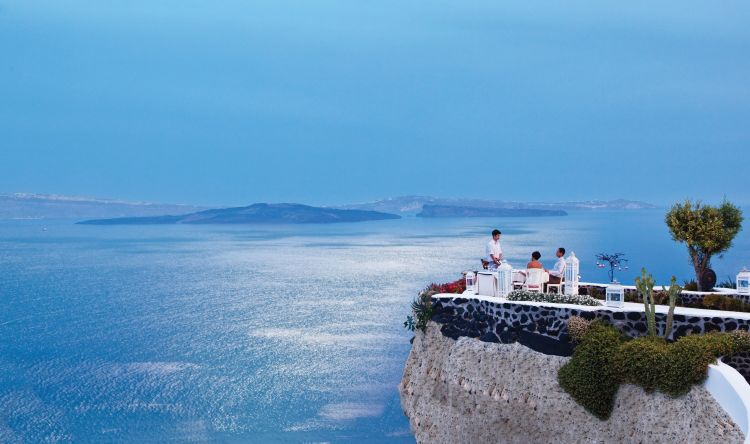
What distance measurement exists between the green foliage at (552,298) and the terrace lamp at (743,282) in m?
4.49

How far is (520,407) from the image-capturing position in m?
18.0

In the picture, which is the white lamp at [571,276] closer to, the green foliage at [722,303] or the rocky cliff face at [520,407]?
the rocky cliff face at [520,407]

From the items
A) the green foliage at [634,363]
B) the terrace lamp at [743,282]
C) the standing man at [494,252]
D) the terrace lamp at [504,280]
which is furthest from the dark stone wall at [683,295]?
the green foliage at [634,363]

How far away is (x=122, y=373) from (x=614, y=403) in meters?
33.4

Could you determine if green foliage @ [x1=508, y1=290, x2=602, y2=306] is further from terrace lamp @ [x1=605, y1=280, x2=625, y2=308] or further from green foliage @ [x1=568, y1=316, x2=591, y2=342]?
green foliage @ [x1=568, y1=316, x2=591, y2=342]

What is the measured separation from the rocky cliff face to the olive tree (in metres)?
7.36

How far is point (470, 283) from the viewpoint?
2144cm

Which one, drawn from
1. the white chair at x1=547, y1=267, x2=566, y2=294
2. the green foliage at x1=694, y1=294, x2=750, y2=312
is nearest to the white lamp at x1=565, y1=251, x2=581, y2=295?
the white chair at x1=547, y1=267, x2=566, y2=294

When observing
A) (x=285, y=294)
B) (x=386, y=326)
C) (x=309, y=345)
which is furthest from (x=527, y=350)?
(x=285, y=294)

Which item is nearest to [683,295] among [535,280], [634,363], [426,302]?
[535,280]

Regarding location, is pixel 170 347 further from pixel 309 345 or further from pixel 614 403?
pixel 614 403

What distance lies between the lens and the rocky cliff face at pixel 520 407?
14867mm

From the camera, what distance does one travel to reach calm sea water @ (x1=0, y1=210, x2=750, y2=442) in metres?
32.2

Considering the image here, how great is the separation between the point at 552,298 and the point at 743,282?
5.86 metres
